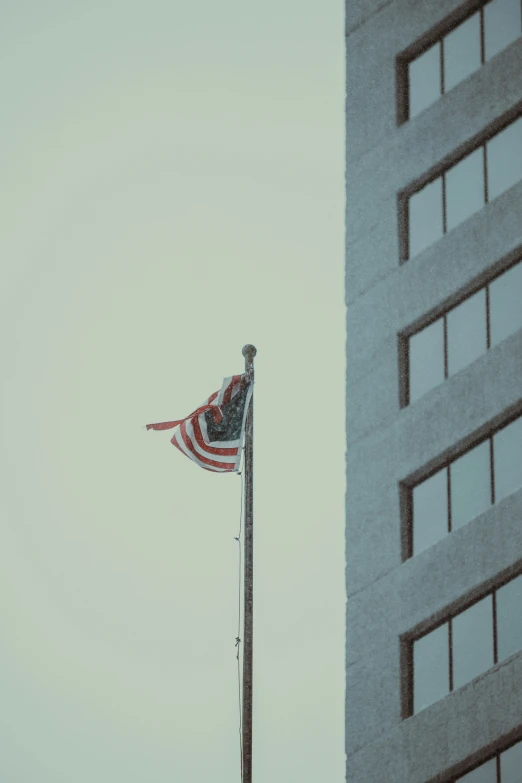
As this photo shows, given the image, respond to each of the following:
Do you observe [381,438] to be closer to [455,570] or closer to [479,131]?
[455,570]

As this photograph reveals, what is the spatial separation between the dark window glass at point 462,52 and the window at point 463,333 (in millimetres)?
4294

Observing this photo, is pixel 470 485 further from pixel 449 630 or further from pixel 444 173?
pixel 444 173

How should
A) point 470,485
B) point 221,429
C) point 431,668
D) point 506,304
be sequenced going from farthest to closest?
point 506,304, point 221,429, point 470,485, point 431,668

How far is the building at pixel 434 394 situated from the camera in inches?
968

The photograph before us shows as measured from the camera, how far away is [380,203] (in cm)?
2819

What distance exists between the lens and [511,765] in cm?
2384

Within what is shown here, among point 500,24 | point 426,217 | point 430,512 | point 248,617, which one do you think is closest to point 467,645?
point 430,512

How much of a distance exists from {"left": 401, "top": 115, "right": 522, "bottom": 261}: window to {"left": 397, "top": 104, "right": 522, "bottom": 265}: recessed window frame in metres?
0.02

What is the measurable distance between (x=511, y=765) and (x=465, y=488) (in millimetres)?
4881

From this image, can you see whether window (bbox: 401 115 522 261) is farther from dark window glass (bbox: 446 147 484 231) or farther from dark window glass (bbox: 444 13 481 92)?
dark window glass (bbox: 444 13 481 92)

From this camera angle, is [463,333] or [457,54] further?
[457,54]

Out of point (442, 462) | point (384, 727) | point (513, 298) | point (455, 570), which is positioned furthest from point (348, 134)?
point (384, 727)

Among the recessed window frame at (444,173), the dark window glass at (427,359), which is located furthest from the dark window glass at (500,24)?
the dark window glass at (427,359)

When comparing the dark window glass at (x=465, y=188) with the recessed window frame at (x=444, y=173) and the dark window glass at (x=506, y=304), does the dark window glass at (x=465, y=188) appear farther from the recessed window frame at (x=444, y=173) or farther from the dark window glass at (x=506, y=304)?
the dark window glass at (x=506, y=304)
